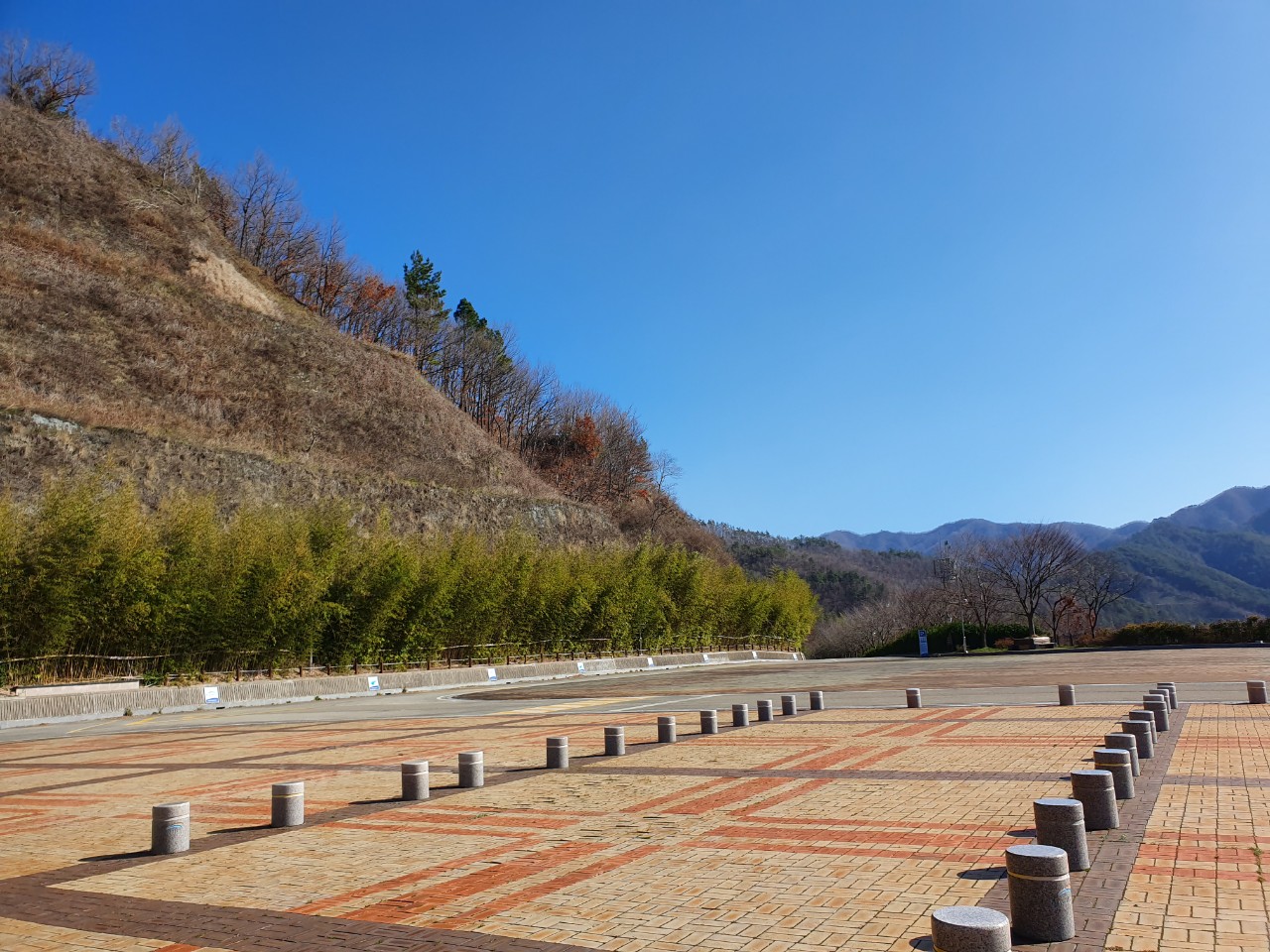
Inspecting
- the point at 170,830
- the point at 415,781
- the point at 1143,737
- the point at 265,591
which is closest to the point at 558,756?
the point at 415,781

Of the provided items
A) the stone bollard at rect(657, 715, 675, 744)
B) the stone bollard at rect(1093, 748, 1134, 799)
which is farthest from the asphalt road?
the stone bollard at rect(1093, 748, 1134, 799)

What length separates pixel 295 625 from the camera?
1052 inches

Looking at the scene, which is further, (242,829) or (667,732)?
(667,732)

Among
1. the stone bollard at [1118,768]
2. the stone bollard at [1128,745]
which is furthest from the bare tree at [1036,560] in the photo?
the stone bollard at [1118,768]

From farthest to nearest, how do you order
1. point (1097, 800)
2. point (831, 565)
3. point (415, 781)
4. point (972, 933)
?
point (831, 565) < point (415, 781) < point (1097, 800) < point (972, 933)

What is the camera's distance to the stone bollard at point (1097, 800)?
247 inches

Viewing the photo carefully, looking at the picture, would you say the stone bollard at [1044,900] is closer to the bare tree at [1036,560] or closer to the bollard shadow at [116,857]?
the bollard shadow at [116,857]

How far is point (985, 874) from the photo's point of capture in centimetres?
543

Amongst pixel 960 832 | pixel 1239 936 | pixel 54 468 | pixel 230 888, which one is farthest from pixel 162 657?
pixel 1239 936

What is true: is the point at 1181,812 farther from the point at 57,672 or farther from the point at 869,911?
the point at 57,672

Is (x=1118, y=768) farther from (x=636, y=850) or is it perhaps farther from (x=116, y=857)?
(x=116, y=857)

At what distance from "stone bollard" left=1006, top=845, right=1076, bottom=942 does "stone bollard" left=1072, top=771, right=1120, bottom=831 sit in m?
2.16

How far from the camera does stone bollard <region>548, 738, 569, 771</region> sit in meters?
10.5

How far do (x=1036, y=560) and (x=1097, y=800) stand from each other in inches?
2602
